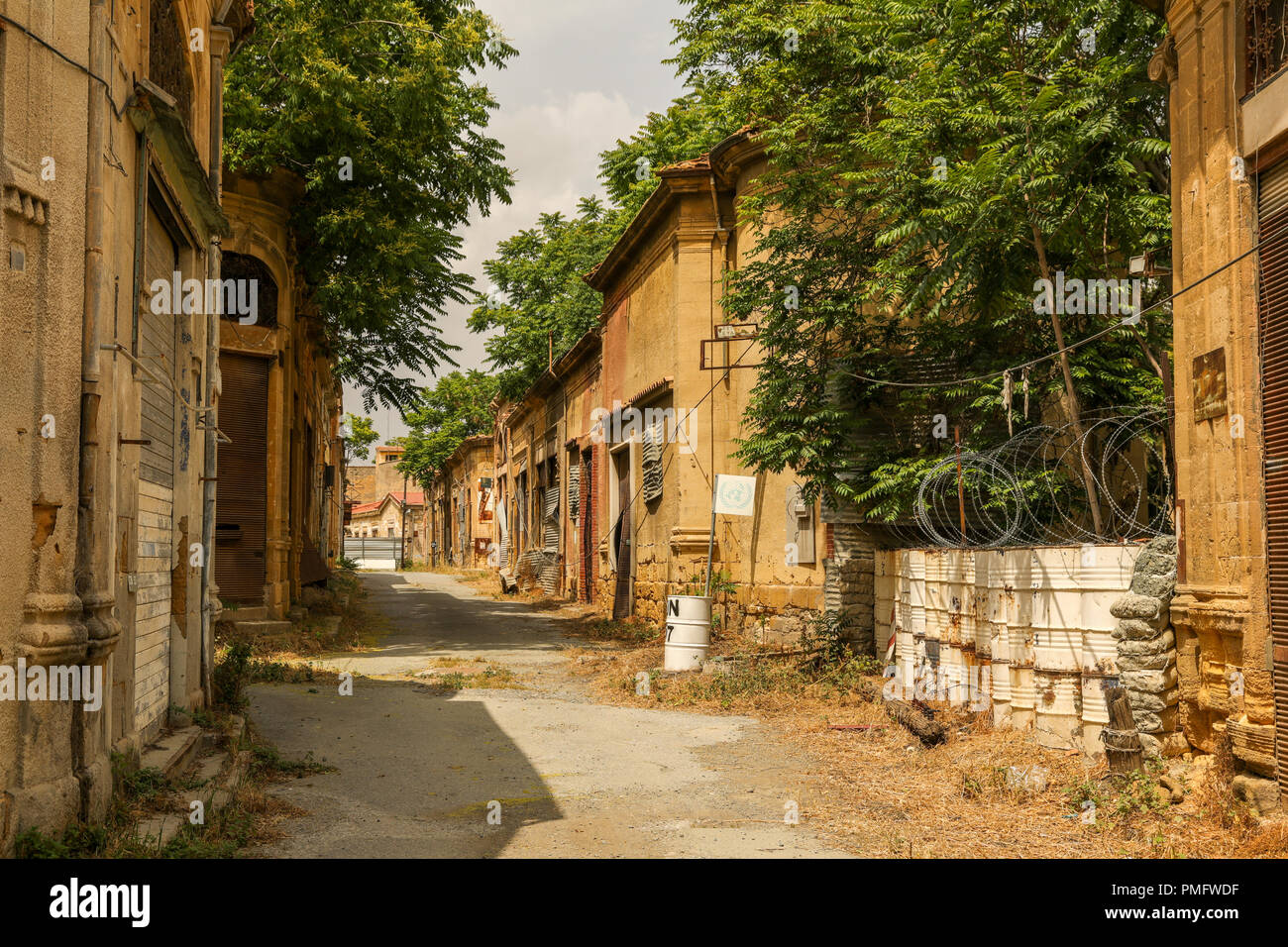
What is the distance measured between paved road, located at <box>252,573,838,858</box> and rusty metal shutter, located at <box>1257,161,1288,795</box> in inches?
111

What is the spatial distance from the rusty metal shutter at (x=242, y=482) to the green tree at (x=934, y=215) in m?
7.41

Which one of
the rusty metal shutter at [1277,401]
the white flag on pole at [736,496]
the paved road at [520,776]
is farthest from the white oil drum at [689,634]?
Answer: the rusty metal shutter at [1277,401]

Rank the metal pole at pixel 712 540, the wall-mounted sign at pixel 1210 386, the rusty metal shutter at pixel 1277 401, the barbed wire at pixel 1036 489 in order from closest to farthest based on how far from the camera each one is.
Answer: the rusty metal shutter at pixel 1277 401, the wall-mounted sign at pixel 1210 386, the barbed wire at pixel 1036 489, the metal pole at pixel 712 540

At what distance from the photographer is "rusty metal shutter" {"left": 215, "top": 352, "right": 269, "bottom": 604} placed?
15.1 metres

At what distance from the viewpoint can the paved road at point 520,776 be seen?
6191 mm

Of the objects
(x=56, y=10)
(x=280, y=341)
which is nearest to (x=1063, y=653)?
(x=56, y=10)

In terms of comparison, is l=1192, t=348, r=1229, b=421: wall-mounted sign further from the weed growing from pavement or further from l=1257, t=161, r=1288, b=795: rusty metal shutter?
the weed growing from pavement

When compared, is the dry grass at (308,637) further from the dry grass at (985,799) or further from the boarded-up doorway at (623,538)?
the dry grass at (985,799)

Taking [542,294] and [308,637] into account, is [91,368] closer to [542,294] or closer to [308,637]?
[308,637]

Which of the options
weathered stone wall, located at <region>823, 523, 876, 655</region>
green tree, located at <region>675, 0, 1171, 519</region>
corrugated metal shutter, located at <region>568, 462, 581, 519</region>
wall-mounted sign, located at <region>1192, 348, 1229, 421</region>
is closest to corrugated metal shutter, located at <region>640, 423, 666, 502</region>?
green tree, located at <region>675, 0, 1171, 519</region>

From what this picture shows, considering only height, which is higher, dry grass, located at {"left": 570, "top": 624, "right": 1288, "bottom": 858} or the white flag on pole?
the white flag on pole

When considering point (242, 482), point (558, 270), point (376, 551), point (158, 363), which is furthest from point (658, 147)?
point (376, 551)

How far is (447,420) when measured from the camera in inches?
2312

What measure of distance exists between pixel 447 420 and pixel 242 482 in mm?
43835
